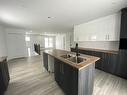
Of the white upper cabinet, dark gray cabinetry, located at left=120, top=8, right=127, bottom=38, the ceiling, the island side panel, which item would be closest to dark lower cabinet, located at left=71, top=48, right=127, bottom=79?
dark gray cabinetry, located at left=120, top=8, right=127, bottom=38

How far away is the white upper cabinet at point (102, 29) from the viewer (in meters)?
2.95

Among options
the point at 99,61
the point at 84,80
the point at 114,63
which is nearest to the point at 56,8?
the point at 84,80

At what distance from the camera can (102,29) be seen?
3418mm

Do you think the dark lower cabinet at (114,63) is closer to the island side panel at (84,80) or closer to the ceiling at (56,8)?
the ceiling at (56,8)

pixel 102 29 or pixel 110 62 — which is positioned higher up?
pixel 102 29

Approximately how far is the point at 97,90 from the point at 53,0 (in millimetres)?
2761

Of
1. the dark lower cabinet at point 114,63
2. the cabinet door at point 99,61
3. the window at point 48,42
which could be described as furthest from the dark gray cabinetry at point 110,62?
the window at point 48,42

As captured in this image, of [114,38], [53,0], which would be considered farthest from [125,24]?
[53,0]

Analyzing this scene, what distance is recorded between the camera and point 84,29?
441cm

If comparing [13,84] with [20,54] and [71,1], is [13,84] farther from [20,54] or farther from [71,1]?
[20,54]

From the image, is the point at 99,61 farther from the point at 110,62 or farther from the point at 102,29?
the point at 102,29

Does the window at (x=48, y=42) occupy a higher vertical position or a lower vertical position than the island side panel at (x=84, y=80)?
higher

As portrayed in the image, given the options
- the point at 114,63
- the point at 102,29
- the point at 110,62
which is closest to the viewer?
the point at 114,63

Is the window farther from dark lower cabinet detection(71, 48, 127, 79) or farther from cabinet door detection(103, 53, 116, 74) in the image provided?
cabinet door detection(103, 53, 116, 74)
